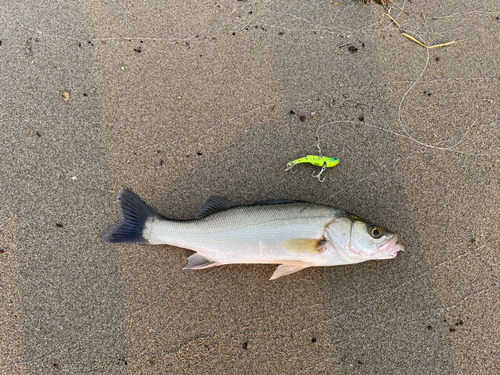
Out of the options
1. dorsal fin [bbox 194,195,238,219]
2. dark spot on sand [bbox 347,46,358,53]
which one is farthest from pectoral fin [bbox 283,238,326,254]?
dark spot on sand [bbox 347,46,358,53]

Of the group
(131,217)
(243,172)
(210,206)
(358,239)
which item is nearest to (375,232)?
(358,239)

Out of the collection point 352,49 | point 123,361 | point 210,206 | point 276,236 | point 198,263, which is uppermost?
point 352,49

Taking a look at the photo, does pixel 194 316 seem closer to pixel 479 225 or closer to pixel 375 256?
pixel 375 256

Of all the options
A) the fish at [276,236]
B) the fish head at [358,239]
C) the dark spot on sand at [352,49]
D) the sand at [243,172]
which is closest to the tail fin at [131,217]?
the fish at [276,236]

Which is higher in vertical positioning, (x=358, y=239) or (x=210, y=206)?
(x=210, y=206)

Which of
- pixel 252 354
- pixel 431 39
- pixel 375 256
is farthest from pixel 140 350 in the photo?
pixel 431 39

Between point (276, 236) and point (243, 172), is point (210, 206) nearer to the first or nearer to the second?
point (243, 172)

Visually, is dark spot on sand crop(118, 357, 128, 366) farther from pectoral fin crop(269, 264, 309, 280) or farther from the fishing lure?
the fishing lure
